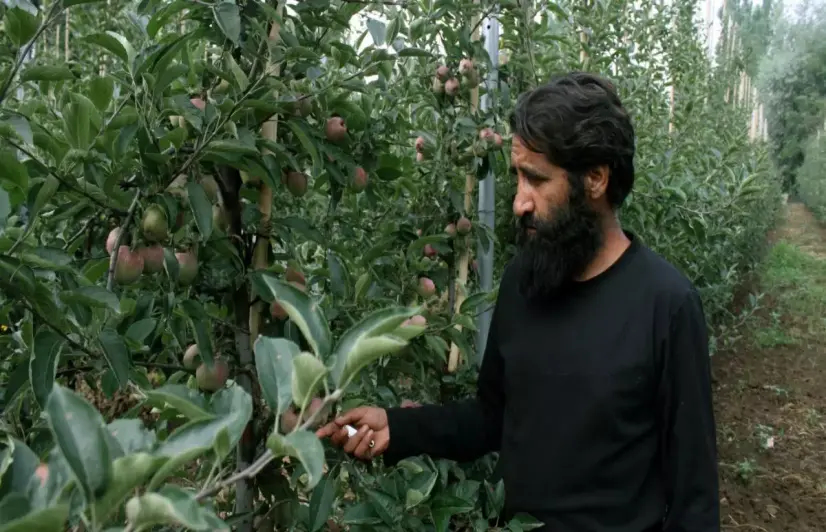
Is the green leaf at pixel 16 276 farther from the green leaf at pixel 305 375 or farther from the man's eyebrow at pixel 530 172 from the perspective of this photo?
the man's eyebrow at pixel 530 172

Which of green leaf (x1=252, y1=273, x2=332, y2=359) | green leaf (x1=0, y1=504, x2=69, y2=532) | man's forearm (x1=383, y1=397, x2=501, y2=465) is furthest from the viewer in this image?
man's forearm (x1=383, y1=397, x2=501, y2=465)

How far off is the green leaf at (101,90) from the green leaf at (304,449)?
66cm

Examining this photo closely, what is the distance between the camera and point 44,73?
93 centimetres

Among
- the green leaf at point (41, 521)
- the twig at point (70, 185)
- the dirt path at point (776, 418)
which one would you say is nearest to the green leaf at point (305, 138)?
the twig at point (70, 185)

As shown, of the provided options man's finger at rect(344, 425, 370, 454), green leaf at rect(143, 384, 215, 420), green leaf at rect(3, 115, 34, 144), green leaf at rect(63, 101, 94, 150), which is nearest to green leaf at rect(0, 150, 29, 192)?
green leaf at rect(3, 115, 34, 144)

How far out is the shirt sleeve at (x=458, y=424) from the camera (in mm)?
1305

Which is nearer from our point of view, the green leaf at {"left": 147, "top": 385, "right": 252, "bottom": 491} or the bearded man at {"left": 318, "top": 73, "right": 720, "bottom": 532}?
the green leaf at {"left": 147, "top": 385, "right": 252, "bottom": 491}

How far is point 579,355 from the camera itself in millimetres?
1281

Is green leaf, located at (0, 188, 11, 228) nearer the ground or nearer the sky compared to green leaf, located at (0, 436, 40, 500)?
nearer the sky

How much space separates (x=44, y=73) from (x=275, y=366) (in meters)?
0.52

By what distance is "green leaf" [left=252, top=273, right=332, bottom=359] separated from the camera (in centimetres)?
64

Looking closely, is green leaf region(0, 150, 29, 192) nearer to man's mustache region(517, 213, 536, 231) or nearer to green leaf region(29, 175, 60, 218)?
green leaf region(29, 175, 60, 218)

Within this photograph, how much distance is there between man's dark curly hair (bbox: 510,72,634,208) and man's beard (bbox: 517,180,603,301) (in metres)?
0.05

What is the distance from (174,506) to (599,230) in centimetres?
A: 100
